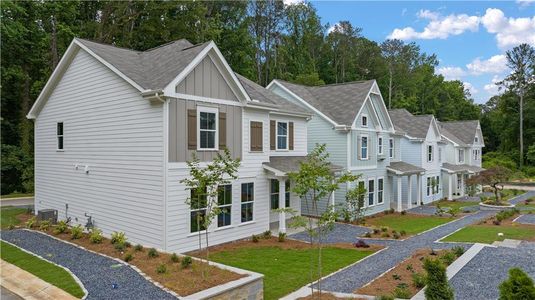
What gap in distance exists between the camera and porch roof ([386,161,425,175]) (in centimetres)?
2550

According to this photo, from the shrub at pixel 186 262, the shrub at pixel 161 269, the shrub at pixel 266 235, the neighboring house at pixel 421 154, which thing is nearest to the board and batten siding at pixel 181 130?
the shrub at pixel 186 262

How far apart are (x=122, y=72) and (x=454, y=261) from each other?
12.7m

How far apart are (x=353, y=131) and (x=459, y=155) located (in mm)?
24230

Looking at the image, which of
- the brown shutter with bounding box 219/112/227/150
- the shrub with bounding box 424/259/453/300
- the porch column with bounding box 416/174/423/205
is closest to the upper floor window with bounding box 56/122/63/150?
the brown shutter with bounding box 219/112/227/150

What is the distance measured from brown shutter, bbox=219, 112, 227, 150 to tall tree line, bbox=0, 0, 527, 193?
21068mm

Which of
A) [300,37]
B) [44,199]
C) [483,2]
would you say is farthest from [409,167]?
[300,37]

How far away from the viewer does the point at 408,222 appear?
21.5 m

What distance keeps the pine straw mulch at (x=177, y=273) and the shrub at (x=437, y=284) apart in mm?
4228

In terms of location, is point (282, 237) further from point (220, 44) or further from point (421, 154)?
point (220, 44)

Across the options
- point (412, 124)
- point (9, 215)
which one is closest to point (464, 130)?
point (412, 124)

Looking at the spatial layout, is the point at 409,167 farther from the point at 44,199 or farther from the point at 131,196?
the point at 44,199

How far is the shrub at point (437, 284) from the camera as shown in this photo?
7102 millimetres

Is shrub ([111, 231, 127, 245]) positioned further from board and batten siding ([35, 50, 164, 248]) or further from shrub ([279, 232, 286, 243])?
shrub ([279, 232, 286, 243])

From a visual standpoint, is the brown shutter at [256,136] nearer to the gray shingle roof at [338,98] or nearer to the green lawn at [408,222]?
the gray shingle roof at [338,98]
